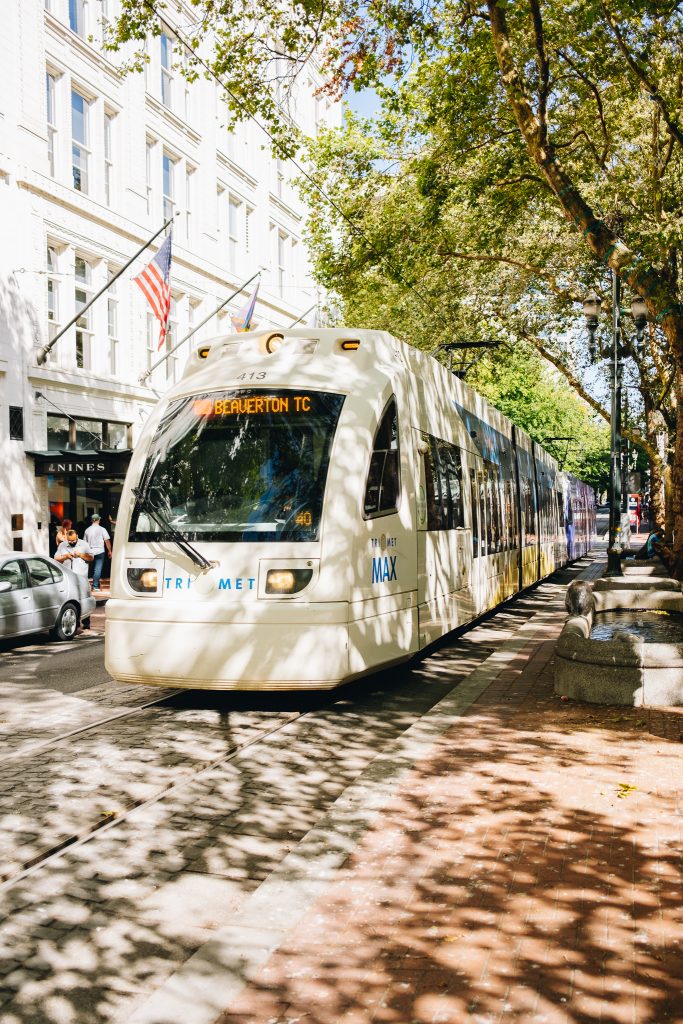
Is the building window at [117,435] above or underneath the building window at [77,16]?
underneath

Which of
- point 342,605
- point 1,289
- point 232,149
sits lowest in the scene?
point 342,605

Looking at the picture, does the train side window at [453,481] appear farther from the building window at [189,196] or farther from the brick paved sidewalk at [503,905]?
the building window at [189,196]

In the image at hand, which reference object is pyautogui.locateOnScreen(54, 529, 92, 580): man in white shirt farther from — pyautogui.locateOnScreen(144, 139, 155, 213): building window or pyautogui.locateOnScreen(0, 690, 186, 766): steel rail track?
pyautogui.locateOnScreen(144, 139, 155, 213): building window

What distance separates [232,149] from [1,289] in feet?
50.3

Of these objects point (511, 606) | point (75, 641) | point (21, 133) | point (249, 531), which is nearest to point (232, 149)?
point (21, 133)

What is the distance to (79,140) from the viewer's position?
85.1ft

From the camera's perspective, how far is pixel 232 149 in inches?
1385

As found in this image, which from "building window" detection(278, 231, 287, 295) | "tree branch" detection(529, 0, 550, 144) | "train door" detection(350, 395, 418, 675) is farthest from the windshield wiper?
"building window" detection(278, 231, 287, 295)

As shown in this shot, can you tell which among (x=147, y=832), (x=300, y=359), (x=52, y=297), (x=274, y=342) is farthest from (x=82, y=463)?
(x=147, y=832)

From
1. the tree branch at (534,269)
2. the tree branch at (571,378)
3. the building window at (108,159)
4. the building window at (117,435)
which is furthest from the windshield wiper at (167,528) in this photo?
the tree branch at (571,378)

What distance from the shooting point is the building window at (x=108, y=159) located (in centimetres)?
2685

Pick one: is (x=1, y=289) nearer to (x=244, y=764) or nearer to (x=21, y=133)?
(x=21, y=133)

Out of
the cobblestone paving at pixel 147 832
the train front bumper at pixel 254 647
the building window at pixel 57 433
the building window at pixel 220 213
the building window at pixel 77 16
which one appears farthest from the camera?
the building window at pixel 220 213

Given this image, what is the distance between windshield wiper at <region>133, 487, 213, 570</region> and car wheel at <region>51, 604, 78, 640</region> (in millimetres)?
6545
